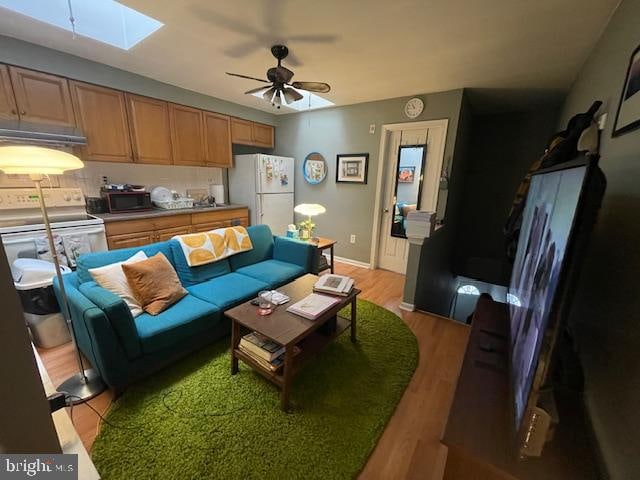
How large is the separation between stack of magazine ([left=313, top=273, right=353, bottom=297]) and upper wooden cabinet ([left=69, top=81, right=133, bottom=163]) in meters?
2.79

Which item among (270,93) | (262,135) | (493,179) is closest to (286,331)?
(270,93)

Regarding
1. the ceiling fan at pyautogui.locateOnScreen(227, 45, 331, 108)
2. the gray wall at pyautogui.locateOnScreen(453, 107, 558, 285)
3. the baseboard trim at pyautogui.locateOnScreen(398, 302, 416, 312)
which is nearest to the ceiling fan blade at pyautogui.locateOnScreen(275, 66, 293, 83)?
the ceiling fan at pyautogui.locateOnScreen(227, 45, 331, 108)

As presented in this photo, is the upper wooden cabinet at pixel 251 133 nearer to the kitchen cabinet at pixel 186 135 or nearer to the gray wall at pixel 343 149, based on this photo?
the gray wall at pixel 343 149

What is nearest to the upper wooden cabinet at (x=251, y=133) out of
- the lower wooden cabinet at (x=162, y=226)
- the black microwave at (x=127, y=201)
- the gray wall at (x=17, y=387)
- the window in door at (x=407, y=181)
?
the lower wooden cabinet at (x=162, y=226)

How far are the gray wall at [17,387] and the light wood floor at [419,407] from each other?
974 millimetres

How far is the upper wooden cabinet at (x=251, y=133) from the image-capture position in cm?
400

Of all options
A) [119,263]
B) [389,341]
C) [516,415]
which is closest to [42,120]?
[119,263]

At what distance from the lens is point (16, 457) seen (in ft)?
1.91

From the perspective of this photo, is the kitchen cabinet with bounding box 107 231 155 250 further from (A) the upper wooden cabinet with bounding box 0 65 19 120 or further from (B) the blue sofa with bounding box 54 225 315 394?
(A) the upper wooden cabinet with bounding box 0 65 19 120

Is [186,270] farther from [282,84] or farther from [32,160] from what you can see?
[282,84]

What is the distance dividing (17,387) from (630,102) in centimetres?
231

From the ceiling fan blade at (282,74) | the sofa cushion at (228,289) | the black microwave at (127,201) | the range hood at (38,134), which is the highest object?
the ceiling fan blade at (282,74)

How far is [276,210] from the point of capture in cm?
426

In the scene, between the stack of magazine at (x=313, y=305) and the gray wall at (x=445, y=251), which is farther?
the gray wall at (x=445, y=251)
